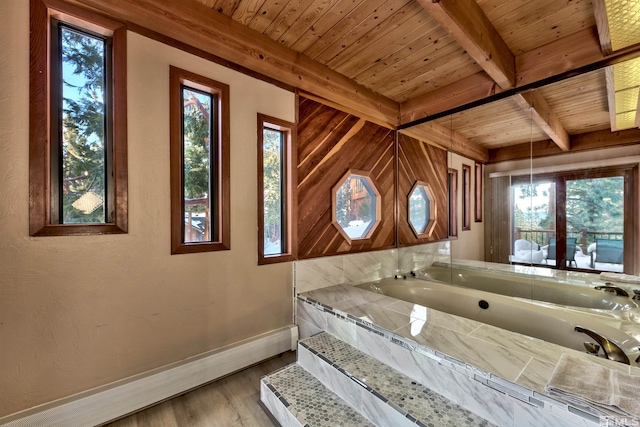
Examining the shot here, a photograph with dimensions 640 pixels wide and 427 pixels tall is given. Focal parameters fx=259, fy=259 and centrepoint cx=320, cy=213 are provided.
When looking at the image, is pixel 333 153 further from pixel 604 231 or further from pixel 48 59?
pixel 604 231

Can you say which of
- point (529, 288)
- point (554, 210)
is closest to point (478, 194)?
point (554, 210)

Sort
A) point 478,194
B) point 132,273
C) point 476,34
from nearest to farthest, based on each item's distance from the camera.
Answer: point 132,273
point 476,34
point 478,194

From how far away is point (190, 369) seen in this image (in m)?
1.75

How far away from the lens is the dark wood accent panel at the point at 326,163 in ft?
7.88

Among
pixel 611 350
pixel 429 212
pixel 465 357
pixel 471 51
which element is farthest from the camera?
pixel 429 212

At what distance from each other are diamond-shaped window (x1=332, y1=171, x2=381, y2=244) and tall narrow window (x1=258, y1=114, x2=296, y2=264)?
52cm

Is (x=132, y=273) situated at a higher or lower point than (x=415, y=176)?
lower

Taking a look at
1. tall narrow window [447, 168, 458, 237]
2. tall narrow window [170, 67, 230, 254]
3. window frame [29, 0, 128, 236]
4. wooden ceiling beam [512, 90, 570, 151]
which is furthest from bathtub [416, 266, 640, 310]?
window frame [29, 0, 128, 236]

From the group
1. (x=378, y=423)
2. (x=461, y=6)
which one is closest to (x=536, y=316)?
(x=378, y=423)

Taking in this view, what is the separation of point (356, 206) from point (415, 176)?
95 cm

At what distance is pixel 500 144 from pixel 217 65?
8.68 feet

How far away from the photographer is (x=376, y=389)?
1.30 metres

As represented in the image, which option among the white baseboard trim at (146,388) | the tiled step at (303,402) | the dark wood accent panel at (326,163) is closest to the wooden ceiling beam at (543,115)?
the dark wood accent panel at (326,163)

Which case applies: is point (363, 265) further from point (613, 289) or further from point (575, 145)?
point (575, 145)
